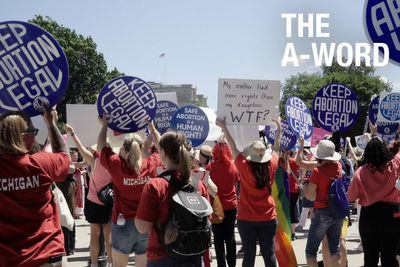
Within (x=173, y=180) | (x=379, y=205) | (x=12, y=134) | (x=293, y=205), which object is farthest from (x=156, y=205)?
(x=293, y=205)

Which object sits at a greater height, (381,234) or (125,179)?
(125,179)

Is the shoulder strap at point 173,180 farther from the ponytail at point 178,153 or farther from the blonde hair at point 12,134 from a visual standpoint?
the blonde hair at point 12,134

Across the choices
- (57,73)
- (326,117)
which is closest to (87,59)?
(326,117)

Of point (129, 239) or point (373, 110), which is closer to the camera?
point (129, 239)

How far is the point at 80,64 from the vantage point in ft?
149

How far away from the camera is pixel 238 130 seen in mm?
7523

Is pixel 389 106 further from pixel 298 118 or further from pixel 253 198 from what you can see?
pixel 253 198

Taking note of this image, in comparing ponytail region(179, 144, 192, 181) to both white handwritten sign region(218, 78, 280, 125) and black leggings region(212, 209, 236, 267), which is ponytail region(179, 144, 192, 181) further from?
black leggings region(212, 209, 236, 267)

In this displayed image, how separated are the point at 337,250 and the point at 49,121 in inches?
158

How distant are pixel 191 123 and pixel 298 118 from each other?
200 cm

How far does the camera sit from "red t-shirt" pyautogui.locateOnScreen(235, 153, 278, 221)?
6344 mm

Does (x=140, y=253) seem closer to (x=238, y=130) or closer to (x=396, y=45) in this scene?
(x=238, y=130)

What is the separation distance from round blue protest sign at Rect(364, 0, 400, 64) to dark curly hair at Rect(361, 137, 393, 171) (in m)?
2.58

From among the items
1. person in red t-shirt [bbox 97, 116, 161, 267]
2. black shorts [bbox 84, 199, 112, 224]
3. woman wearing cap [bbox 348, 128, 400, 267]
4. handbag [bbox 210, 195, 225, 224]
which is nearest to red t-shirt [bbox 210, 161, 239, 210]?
handbag [bbox 210, 195, 225, 224]
